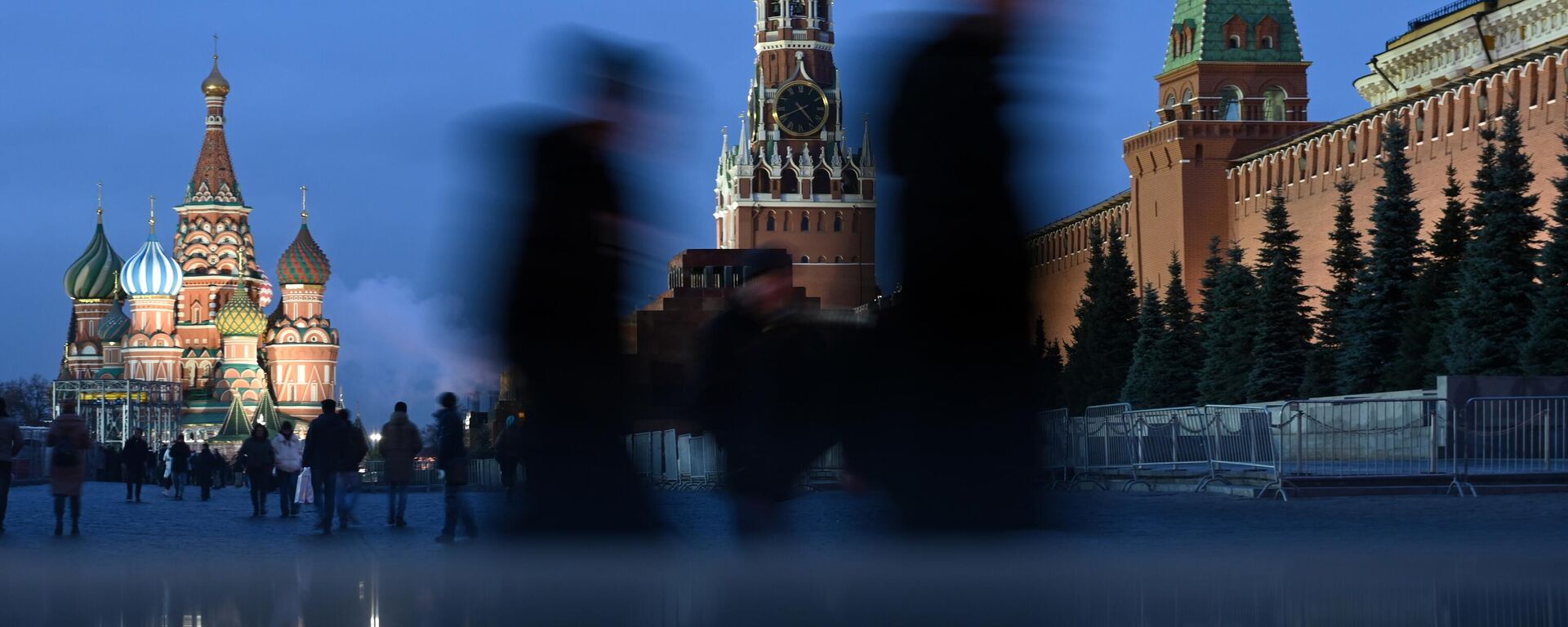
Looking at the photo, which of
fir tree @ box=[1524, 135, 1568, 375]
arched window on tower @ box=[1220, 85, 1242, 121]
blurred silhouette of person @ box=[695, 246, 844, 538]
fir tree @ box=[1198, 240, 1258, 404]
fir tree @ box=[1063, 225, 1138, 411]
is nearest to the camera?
blurred silhouette of person @ box=[695, 246, 844, 538]

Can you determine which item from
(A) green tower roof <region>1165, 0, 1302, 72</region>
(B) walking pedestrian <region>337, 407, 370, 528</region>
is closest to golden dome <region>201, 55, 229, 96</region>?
(A) green tower roof <region>1165, 0, 1302, 72</region>

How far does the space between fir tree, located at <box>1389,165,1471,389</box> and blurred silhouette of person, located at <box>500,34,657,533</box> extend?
22756 mm

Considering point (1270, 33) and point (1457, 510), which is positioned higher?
point (1270, 33)

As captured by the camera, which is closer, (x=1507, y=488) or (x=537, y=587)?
(x=537, y=587)

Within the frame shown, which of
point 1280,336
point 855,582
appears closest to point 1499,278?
point 1280,336

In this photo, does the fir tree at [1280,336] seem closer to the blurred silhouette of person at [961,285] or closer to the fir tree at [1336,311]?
the fir tree at [1336,311]

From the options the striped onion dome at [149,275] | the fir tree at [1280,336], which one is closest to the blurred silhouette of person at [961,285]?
the fir tree at [1280,336]

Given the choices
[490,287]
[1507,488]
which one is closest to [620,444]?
[490,287]

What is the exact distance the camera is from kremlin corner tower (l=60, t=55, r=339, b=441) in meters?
117

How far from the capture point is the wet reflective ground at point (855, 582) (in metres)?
5.34

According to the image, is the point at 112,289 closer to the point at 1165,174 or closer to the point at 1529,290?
the point at 1165,174

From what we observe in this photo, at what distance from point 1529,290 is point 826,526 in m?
19.7

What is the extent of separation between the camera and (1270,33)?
55.5 m

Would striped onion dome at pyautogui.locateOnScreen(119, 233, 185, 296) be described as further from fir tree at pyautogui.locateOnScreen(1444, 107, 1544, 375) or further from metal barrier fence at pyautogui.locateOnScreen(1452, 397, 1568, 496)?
metal barrier fence at pyautogui.locateOnScreen(1452, 397, 1568, 496)
